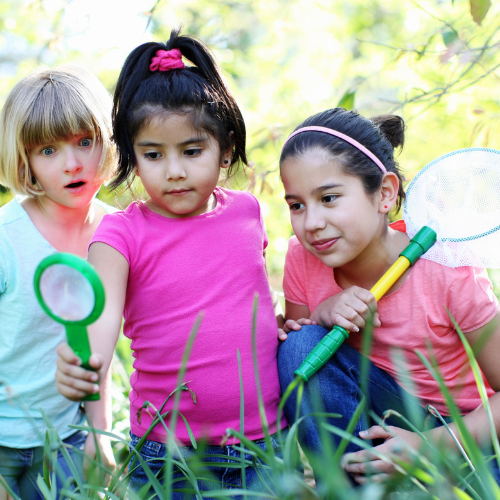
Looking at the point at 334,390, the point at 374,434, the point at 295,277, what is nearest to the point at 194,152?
the point at 295,277

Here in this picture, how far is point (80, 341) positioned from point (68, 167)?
0.71 metres

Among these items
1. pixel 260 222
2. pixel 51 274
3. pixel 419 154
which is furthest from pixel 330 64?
pixel 51 274

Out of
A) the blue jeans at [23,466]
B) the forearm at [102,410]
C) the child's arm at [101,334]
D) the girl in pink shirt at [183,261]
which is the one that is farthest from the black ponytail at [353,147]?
the blue jeans at [23,466]

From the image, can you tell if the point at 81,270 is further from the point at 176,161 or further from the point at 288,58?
the point at 288,58

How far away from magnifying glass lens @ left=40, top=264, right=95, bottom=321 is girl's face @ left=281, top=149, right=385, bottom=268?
662 millimetres

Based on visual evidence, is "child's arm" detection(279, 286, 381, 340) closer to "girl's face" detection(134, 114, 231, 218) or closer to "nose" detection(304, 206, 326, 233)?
"nose" detection(304, 206, 326, 233)

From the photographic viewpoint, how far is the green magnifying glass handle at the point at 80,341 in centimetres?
94

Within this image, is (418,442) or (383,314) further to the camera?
(383,314)

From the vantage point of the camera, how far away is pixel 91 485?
860mm

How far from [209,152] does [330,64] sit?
282 centimetres

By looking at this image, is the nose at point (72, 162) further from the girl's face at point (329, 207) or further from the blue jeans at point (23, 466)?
the blue jeans at point (23, 466)

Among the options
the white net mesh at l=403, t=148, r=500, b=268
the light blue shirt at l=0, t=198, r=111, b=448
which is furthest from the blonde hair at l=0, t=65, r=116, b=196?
the white net mesh at l=403, t=148, r=500, b=268

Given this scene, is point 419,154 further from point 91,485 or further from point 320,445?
point 91,485

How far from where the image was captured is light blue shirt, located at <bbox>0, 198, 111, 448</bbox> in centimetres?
160
